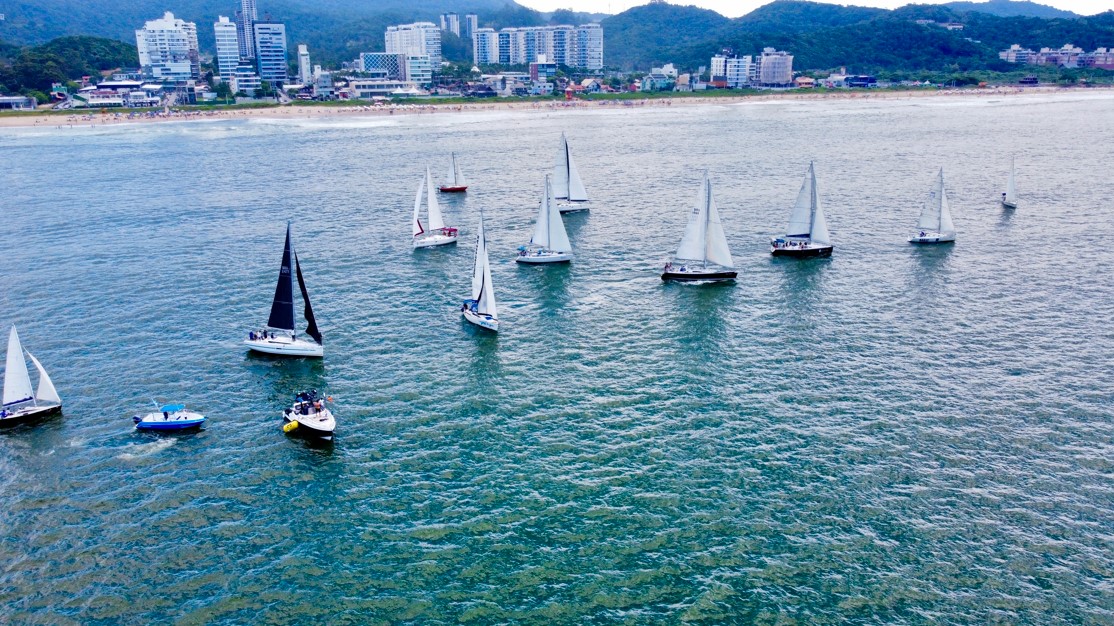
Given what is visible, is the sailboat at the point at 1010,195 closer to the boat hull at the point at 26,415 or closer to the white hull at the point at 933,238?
the white hull at the point at 933,238

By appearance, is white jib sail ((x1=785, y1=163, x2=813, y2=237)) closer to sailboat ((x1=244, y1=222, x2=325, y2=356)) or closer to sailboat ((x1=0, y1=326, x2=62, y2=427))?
sailboat ((x1=244, y1=222, x2=325, y2=356))

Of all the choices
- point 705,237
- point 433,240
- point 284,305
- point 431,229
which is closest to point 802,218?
point 705,237

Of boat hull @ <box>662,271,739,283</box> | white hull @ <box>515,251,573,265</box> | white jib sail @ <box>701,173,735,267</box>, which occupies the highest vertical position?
white jib sail @ <box>701,173,735,267</box>

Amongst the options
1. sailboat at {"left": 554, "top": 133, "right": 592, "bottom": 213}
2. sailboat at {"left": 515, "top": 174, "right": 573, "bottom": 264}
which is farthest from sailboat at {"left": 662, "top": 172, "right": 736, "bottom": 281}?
sailboat at {"left": 554, "top": 133, "right": 592, "bottom": 213}

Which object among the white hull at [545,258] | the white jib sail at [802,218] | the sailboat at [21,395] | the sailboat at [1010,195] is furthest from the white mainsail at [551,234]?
the sailboat at [1010,195]

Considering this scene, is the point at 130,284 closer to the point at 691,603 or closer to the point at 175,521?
the point at 175,521

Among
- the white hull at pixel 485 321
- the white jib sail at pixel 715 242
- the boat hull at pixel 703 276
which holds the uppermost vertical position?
the white jib sail at pixel 715 242
